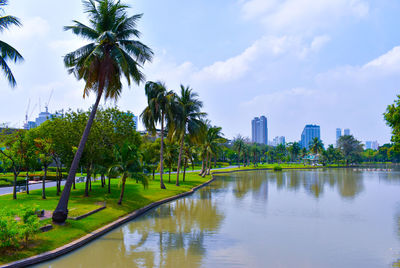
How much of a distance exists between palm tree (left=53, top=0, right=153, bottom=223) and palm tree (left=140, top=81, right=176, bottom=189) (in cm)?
1222

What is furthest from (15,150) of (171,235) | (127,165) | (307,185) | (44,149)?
(307,185)

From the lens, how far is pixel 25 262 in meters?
10.6

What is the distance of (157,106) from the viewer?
32344 mm

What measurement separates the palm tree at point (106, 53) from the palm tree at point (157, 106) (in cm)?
1222

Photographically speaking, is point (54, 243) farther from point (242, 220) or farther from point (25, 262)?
point (242, 220)

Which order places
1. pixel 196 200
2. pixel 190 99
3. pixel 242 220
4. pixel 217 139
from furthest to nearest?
pixel 217 139 < pixel 190 99 < pixel 196 200 < pixel 242 220

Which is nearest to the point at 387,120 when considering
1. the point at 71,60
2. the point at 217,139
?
the point at 71,60

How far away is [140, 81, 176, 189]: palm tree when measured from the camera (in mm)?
32250

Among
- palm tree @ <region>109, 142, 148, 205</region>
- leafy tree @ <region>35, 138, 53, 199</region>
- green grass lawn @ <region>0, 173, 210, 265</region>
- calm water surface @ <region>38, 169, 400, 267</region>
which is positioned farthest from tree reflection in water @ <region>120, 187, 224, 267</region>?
leafy tree @ <region>35, 138, 53, 199</region>

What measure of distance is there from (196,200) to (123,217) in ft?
37.7

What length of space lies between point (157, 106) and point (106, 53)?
553 inches

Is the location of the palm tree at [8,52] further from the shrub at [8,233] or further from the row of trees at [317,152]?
the row of trees at [317,152]

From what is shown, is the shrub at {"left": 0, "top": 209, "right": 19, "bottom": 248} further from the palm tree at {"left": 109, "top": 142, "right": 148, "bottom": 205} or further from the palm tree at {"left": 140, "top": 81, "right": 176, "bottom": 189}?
the palm tree at {"left": 140, "top": 81, "right": 176, "bottom": 189}

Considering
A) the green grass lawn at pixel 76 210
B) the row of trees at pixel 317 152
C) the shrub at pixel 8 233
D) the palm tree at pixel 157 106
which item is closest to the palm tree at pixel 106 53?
the green grass lawn at pixel 76 210
